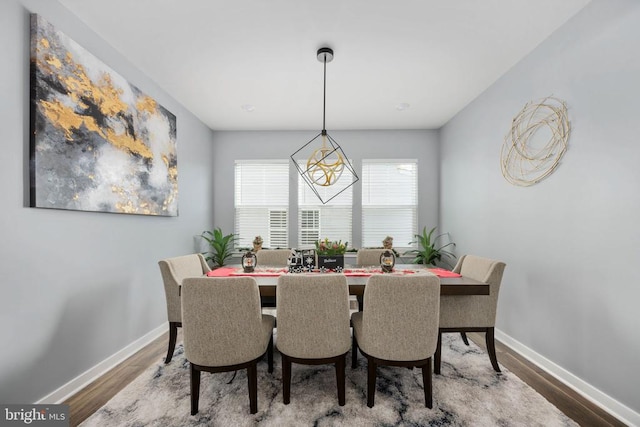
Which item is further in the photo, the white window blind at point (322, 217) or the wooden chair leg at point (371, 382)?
the white window blind at point (322, 217)

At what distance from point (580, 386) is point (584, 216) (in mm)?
1188

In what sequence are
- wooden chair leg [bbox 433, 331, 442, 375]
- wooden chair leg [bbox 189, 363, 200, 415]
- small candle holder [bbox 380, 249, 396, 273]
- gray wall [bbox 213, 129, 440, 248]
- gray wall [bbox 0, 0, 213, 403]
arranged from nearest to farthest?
1. gray wall [bbox 0, 0, 213, 403]
2. wooden chair leg [bbox 189, 363, 200, 415]
3. wooden chair leg [bbox 433, 331, 442, 375]
4. small candle holder [bbox 380, 249, 396, 273]
5. gray wall [bbox 213, 129, 440, 248]

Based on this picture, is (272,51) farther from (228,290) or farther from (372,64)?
(228,290)

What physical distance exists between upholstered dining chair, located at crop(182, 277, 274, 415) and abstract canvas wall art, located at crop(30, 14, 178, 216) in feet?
3.94

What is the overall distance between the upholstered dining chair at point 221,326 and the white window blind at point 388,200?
3.10m

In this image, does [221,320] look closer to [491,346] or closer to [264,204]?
[491,346]

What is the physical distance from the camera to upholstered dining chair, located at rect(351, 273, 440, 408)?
5.60 ft

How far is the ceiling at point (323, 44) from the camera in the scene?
200 centimetres

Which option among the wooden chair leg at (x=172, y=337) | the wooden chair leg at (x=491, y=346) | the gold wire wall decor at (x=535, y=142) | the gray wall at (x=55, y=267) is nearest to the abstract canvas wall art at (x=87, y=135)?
the gray wall at (x=55, y=267)

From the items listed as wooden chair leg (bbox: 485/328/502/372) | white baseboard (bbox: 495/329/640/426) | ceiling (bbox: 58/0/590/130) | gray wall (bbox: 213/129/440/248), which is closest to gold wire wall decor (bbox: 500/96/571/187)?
ceiling (bbox: 58/0/590/130)

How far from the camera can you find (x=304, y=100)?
3.48 m

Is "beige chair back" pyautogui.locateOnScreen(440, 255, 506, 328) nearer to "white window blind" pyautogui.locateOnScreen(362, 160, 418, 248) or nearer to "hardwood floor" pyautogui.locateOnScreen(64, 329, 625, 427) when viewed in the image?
"hardwood floor" pyautogui.locateOnScreen(64, 329, 625, 427)

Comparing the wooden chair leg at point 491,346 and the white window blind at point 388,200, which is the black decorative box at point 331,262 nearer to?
the wooden chair leg at point 491,346

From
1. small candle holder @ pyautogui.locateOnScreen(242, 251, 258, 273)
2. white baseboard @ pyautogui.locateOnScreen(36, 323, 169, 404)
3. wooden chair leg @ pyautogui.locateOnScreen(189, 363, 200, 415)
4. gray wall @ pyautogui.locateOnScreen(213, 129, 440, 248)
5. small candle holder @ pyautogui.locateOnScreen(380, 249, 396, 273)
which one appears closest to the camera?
wooden chair leg @ pyautogui.locateOnScreen(189, 363, 200, 415)
